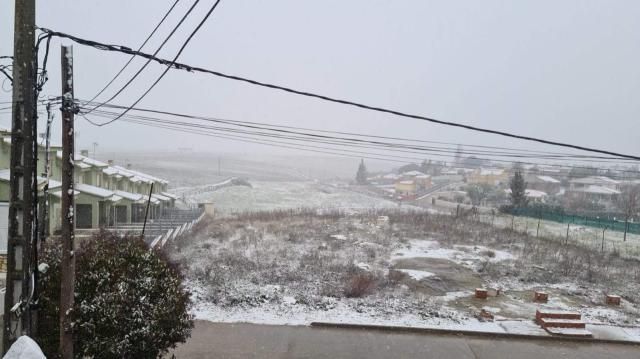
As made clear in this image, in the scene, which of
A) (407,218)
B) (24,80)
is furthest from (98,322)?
(407,218)

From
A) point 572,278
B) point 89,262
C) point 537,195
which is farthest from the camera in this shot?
point 537,195

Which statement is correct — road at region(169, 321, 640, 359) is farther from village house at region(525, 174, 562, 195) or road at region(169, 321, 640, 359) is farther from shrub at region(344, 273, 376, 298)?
village house at region(525, 174, 562, 195)

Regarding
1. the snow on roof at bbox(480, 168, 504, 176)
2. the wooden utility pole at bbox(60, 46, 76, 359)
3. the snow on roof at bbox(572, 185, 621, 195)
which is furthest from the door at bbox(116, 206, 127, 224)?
the snow on roof at bbox(480, 168, 504, 176)

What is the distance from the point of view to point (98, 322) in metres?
5.57

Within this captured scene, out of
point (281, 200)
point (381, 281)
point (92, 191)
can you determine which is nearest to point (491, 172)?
point (281, 200)

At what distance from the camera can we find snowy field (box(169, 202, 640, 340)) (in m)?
10.8

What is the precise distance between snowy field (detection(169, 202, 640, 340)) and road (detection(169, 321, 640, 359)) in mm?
598

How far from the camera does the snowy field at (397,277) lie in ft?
35.6

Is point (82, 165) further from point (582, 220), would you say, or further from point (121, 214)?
point (582, 220)

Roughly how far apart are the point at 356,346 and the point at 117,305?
507 cm

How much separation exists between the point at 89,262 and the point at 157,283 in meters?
1.03

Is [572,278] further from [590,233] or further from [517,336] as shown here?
[590,233]

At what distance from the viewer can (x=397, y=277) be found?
15328mm

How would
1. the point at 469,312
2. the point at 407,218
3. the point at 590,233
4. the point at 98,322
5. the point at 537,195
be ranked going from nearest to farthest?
the point at 98,322
the point at 469,312
the point at 590,233
the point at 407,218
the point at 537,195
